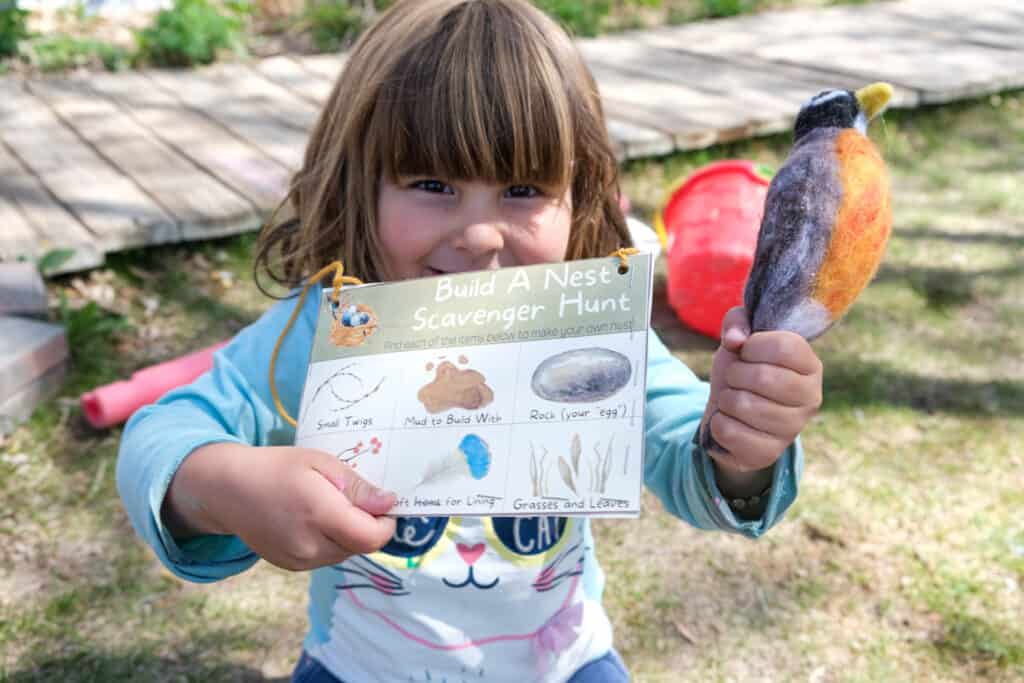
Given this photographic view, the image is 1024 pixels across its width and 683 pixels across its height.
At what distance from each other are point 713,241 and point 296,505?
5.59 feet

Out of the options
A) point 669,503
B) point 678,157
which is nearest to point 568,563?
point 669,503

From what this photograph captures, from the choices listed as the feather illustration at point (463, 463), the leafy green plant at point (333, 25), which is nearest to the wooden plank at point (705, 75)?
the leafy green plant at point (333, 25)

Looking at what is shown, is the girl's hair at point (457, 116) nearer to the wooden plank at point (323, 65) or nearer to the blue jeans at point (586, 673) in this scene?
the blue jeans at point (586, 673)

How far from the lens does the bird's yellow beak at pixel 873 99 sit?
878 millimetres

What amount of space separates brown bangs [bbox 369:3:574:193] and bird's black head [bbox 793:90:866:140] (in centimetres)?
32

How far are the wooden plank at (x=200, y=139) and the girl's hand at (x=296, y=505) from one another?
190 cm

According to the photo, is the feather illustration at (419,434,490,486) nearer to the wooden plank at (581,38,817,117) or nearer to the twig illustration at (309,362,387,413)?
the twig illustration at (309,362,387,413)

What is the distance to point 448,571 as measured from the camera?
122cm

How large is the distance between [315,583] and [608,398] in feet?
2.06

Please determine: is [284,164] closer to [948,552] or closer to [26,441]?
[26,441]

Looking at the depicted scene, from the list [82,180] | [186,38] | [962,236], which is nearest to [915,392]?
[962,236]

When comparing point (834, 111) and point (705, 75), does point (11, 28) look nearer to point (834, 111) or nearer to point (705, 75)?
point (705, 75)

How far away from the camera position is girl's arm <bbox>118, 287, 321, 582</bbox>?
1011mm

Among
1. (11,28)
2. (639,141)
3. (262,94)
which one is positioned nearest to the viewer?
(639,141)
